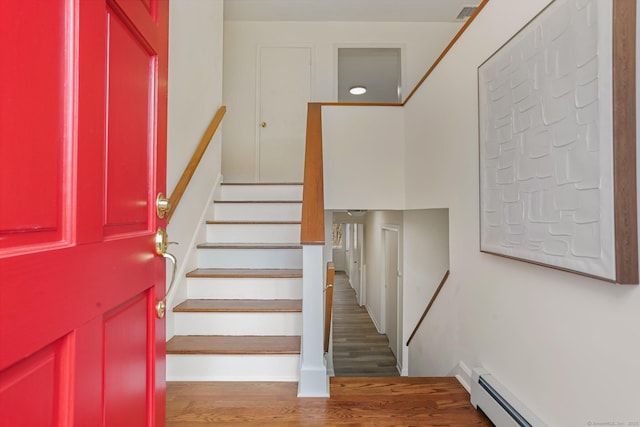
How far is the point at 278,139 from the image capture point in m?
4.47

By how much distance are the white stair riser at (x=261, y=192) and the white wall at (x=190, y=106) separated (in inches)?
10.1

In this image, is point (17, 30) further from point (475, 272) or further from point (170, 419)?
point (475, 272)

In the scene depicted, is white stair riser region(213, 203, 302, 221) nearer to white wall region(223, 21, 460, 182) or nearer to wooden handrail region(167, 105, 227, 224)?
wooden handrail region(167, 105, 227, 224)

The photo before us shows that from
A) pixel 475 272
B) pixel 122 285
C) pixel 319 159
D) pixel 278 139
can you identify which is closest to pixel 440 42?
pixel 278 139

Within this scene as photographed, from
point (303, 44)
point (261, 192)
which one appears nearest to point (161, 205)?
point (261, 192)

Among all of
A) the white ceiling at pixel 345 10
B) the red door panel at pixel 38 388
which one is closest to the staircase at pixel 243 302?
the red door panel at pixel 38 388

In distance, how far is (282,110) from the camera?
14.6 feet

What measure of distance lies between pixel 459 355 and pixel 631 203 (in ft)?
4.60

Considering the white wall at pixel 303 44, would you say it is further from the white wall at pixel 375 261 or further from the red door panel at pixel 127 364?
the red door panel at pixel 127 364

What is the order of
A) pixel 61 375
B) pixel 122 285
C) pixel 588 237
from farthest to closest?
pixel 588 237 < pixel 122 285 < pixel 61 375

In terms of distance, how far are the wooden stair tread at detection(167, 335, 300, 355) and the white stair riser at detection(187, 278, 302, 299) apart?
301mm

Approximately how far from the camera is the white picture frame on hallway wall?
91 cm

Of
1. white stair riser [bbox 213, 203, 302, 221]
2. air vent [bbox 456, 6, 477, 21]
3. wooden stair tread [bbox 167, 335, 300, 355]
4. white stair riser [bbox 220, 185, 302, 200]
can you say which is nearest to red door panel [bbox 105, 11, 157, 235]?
wooden stair tread [bbox 167, 335, 300, 355]

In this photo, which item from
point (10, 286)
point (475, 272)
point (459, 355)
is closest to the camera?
point (10, 286)
